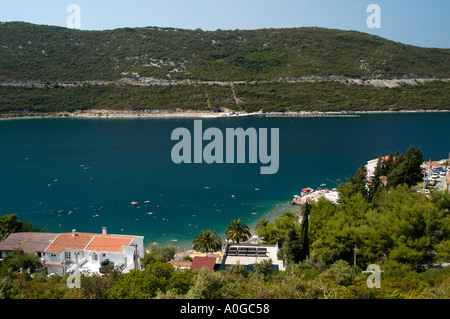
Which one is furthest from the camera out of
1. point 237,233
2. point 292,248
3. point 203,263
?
point 237,233

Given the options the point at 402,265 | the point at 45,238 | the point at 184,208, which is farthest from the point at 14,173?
the point at 402,265

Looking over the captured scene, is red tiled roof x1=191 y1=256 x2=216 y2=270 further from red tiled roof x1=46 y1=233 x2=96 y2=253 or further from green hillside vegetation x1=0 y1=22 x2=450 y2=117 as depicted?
green hillside vegetation x1=0 y1=22 x2=450 y2=117

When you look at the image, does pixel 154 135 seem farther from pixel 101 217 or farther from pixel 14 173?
pixel 101 217

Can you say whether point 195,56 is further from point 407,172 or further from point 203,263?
point 203,263

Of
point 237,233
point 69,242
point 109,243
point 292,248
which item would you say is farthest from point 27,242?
point 292,248

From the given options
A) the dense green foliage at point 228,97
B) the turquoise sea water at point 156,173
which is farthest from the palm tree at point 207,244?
the dense green foliage at point 228,97

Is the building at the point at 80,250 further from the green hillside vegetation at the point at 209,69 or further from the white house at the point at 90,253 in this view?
the green hillside vegetation at the point at 209,69
